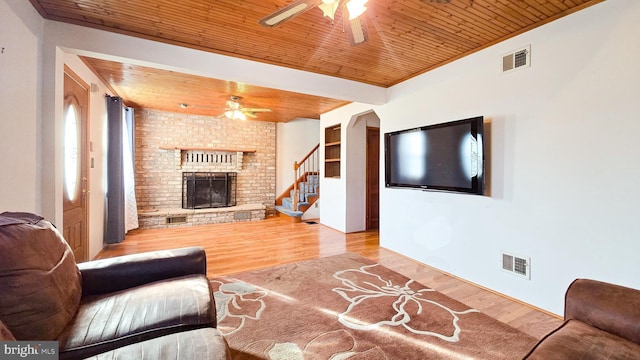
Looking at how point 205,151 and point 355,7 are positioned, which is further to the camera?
point 205,151

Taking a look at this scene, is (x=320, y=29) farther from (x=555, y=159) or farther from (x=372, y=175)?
(x=372, y=175)

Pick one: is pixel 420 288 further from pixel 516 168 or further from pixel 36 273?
pixel 36 273

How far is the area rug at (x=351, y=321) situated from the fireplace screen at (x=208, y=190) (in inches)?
142

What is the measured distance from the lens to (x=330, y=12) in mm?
1682

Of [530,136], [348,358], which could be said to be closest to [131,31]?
[348,358]

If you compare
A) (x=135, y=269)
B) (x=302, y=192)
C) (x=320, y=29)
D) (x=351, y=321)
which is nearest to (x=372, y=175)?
(x=302, y=192)

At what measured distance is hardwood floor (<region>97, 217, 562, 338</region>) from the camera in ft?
7.39

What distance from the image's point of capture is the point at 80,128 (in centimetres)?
309

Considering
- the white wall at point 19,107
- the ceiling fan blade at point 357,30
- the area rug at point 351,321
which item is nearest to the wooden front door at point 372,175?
the area rug at point 351,321

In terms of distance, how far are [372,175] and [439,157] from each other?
8.13 feet

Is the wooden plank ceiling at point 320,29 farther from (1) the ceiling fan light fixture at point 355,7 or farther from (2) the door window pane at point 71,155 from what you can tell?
(2) the door window pane at point 71,155

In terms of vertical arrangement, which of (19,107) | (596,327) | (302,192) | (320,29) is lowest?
(596,327)

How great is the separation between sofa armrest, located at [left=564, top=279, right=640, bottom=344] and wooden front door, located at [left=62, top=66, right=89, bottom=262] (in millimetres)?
3999

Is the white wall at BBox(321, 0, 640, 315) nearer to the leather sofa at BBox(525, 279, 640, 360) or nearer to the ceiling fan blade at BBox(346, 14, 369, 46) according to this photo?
the leather sofa at BBox(525, 279, 640, 360)
